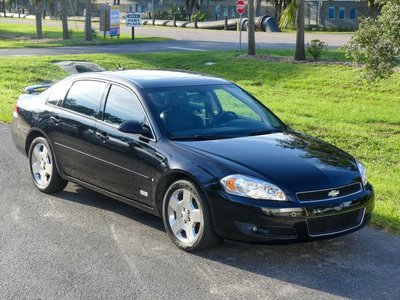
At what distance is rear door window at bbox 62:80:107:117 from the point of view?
6695 millimetres

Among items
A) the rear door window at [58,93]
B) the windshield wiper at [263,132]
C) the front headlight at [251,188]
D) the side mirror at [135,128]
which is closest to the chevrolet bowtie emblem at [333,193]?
the front headlight at [251,188]

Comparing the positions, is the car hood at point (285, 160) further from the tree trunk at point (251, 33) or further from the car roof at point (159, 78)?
the tree trunk at point (251, 33)

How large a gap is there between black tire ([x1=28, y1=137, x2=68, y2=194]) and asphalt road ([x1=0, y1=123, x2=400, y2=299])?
0.62 metres

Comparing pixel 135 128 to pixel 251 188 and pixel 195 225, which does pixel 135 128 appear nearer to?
pixel 195 225

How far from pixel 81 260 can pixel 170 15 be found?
2798 inches

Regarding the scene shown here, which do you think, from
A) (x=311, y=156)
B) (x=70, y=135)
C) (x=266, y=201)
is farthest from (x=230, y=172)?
(x=70, y=135)

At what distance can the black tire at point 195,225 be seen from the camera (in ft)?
17.4

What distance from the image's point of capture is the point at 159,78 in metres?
6.60

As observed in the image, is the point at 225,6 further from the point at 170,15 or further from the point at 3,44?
the point at 3,44

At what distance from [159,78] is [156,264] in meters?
2.22

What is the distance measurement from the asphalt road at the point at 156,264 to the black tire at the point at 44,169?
0.62 metres

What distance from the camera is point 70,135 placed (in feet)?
22.5

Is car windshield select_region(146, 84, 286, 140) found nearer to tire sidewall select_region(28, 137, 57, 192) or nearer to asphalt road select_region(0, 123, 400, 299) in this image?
asphalt road select_region(0, 123, 400, 299)

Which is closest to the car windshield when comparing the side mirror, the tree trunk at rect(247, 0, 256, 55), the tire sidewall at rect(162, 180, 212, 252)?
the side mirror
